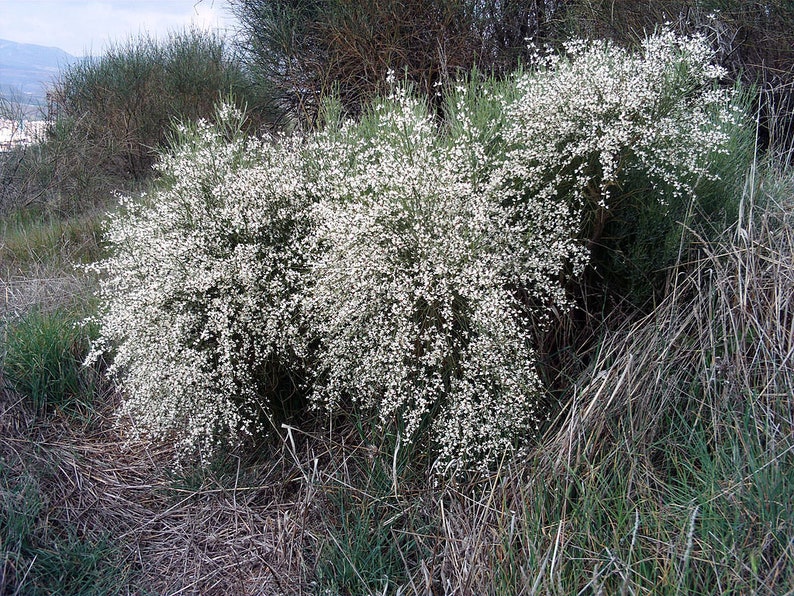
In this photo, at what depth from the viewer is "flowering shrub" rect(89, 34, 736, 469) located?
261cm

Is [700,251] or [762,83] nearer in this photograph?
[700,251]

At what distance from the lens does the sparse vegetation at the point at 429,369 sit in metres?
2.32

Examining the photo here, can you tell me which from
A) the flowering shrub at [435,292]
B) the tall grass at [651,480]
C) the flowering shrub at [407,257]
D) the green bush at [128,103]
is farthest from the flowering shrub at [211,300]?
the green bush at [128,103]

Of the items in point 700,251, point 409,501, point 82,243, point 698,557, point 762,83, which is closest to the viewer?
point 698,557

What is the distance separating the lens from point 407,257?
270 centimetres

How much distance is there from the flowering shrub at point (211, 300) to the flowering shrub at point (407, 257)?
11 mm

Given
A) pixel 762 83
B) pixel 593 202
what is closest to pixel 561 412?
pixel 593 202

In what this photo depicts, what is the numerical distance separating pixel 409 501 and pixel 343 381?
621mm

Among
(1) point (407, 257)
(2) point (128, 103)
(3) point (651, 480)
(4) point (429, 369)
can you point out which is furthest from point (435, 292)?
(2) point (128, 103)

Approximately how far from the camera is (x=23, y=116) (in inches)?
336

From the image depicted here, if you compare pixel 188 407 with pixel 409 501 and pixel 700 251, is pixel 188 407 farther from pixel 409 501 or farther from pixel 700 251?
pixel 700 251

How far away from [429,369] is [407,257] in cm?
55

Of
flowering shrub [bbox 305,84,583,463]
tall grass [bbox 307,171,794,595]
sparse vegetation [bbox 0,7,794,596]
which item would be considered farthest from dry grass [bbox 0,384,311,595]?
flowering shrub [bbox 305,84,583,463]

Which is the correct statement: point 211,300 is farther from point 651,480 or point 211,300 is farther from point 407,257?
point 651,480
